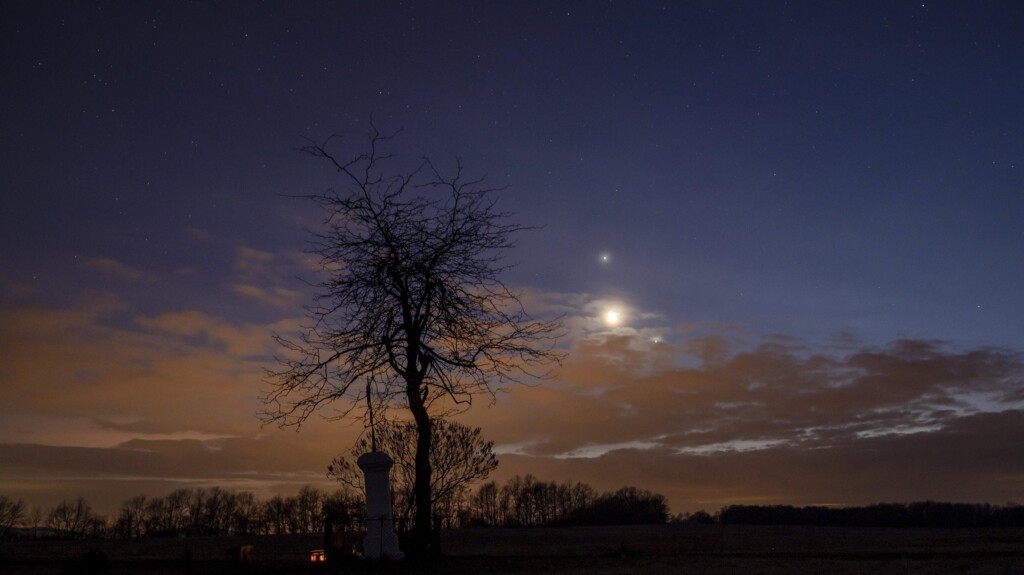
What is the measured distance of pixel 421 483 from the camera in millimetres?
20484

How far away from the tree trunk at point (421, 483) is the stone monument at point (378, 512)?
0.60 meters

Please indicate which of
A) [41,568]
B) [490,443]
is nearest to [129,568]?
[41,568]

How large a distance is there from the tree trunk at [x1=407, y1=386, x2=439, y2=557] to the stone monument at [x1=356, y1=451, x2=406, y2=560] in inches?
23.5

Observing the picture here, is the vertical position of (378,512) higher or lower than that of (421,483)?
lower

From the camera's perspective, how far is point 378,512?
18.9m

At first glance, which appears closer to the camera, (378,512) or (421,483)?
(378,512)

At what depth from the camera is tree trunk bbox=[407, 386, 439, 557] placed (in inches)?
761

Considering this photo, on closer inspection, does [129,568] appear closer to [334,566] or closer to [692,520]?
[334,566]

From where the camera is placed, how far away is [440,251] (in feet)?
70.7

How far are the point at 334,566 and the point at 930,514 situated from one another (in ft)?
360

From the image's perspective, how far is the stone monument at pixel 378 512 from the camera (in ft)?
61.6

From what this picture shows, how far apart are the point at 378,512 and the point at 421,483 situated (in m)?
1.88

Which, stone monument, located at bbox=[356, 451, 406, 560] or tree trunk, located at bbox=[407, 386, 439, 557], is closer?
stone monument, located at bbox=[356, 451, 406, 560]

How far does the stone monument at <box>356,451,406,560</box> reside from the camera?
18.8m
